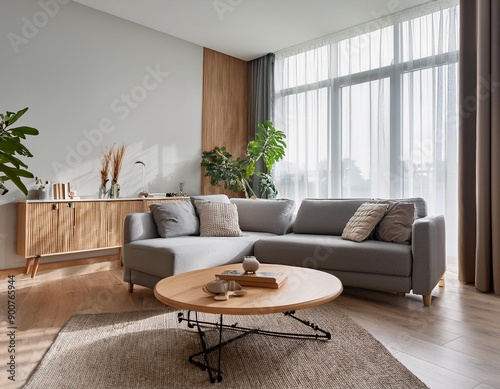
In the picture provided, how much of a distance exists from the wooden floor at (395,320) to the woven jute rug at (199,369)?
0.11 meters

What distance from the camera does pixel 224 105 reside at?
5.82 metres

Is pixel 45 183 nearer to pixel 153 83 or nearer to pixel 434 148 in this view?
pixel 153 83

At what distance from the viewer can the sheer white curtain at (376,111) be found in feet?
13.0

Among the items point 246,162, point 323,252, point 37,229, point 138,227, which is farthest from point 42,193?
Result: point 323,252

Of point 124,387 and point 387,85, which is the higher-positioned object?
point 387,85

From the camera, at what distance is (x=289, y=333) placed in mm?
2213

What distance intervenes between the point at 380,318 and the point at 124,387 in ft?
5.38

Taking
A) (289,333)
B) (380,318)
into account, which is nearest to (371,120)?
(380,318)

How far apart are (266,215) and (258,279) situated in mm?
1980

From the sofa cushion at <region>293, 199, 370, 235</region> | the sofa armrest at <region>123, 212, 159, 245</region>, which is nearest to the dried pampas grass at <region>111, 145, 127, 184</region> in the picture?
the sofa armrest at <region>123, 212, 159, 245</region>

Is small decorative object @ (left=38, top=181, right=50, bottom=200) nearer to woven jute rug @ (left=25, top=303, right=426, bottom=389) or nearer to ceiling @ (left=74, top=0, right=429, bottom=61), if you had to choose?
woven jute rug @ (left=25, top=303, right=426, bottom=389)

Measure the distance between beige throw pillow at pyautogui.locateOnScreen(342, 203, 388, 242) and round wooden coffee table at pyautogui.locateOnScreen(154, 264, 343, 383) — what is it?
3.12 ft

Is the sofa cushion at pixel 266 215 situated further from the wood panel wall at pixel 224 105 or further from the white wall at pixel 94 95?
the wood panel wall at pixel 224 105

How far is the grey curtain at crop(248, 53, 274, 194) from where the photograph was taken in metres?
5.79
